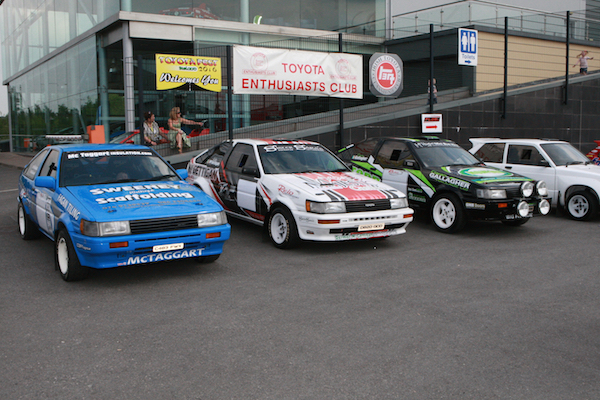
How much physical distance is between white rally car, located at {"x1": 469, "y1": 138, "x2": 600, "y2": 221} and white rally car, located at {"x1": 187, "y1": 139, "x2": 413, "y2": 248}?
4083mm

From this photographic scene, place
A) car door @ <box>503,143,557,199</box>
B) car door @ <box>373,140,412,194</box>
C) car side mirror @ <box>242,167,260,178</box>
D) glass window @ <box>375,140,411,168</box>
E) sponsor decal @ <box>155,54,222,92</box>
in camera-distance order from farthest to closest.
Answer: sponsor decal @ <box>155,54,222,92</box>
car door @ <box>503,143,557,199</box>
glass window @ <box>375,140,411,168</box>
car door @ <box>373,140,412,194</box>
car side mirror @ <box>242,167,260,178</box>

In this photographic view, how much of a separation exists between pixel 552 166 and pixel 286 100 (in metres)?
6.71

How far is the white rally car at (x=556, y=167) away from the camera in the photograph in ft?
33.0

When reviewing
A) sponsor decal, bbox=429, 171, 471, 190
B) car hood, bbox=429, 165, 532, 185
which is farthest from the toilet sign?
sponsor decal, bbox=429, 171, 471, 190

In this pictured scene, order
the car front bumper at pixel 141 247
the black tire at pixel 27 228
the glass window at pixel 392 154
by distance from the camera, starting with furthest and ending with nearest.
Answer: the glass window at pixel 392 154 → the black tire at pixel 27 228 → the car front bumper at pixel 141 247

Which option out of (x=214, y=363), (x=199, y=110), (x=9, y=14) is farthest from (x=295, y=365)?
(x=9, y=14)

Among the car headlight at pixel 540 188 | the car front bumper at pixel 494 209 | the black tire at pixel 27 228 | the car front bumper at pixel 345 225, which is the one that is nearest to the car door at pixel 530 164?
the car headlight at pixel 540 188

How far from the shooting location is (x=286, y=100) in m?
14.3

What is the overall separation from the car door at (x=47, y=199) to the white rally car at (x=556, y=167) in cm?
808

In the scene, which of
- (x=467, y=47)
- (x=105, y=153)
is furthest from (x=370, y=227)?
(x=467, y=47)

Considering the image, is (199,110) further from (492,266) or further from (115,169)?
(492,266)

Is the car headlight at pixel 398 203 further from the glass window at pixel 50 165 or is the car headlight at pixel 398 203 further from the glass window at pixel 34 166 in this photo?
the glass window at pixel 34 166

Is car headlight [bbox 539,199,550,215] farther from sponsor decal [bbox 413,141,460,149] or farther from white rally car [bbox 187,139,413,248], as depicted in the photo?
white rally car [bbox 187,139,413,248]

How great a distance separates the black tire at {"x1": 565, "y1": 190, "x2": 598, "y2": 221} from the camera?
32.6 feet
